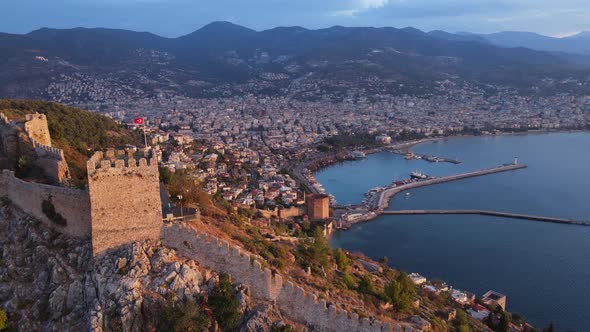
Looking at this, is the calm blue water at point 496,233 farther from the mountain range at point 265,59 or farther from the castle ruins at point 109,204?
the mountain range at point 265,59

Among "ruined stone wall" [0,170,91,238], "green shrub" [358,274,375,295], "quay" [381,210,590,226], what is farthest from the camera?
"quay" [381,210,590,226]

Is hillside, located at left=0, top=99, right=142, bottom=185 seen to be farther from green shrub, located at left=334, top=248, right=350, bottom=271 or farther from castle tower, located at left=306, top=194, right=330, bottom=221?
castle tower, located at left=306, top=194, right=330, bottom=221

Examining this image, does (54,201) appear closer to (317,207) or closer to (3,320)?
(3,320)

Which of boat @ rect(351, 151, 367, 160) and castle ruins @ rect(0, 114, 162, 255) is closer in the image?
castle ruins @ rect(0, 114, 162, 255)

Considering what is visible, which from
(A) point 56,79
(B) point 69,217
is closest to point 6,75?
(A) point 56,79

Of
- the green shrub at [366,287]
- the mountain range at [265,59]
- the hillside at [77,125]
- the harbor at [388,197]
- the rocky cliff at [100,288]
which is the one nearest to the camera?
the rocky cliff at [100,288]

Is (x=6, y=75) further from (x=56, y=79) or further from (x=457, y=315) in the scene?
(x=457, y=315)

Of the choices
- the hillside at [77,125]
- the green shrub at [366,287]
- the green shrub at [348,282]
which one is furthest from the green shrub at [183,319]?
the hillside at [77,125]

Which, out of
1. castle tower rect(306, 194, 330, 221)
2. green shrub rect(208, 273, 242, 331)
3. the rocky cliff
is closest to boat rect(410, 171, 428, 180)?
castle tower rect(306, 194, 330, 221)
